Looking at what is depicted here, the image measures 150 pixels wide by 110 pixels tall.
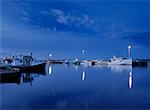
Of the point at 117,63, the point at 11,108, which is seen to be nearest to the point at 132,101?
the point at 11,108

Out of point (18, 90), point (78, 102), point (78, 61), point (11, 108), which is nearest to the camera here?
point (11, 108)

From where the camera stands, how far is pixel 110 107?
12789mm

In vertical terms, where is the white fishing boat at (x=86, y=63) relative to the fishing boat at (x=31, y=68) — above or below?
above

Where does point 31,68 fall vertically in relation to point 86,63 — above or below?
below

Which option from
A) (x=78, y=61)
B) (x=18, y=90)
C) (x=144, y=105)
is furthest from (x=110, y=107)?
(x=78, y=61)

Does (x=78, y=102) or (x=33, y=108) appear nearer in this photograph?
(x=33, y=108)

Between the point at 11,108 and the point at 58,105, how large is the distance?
230 centimetres

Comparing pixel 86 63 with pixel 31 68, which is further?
pixel 86 63

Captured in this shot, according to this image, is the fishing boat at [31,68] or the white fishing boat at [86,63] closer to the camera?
the fishing boat at [31,68]

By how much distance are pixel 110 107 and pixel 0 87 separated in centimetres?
878

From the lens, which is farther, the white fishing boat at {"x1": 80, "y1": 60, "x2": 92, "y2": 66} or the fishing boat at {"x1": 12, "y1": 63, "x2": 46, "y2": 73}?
the white fishing boat at {"x1": 80, "y1": 60, "x2": 92, "y2": 66}

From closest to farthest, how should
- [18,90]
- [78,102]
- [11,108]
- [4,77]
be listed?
[11,108] < [78,102] < [18,90] < [4,77]

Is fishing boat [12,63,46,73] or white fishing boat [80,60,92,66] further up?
white fishing boat [80,60,92,66]

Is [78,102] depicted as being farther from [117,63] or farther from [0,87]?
[117,63]
